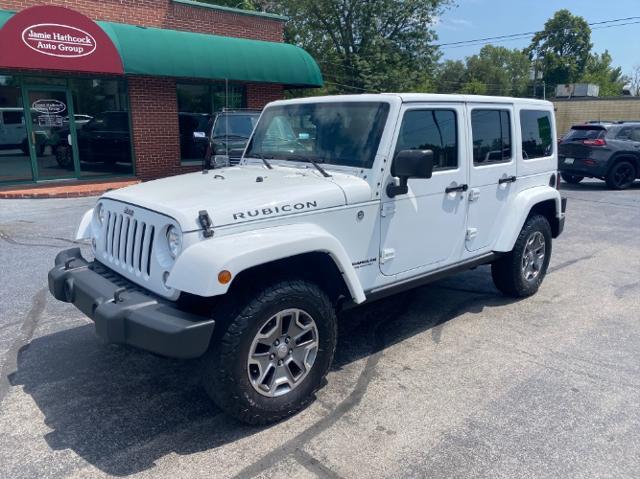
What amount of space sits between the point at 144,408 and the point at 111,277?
860mm

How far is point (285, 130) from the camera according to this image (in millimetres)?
4488

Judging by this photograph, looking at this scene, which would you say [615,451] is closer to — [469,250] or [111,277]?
[469,250]

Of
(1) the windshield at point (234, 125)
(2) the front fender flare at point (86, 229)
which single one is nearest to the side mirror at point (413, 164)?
(2) the front fender flare at point (86, 229)

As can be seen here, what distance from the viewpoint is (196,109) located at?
51.0ft

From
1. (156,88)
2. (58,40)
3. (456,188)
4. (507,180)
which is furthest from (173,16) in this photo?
(456,188)

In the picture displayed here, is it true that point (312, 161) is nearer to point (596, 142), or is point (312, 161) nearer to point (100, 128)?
point (100, 128)

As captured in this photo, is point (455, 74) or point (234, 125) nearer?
point (234, 125)

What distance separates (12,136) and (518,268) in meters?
11.9

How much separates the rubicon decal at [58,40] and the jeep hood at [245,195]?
29.5 feet

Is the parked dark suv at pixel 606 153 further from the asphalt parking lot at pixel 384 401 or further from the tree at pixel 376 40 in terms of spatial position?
the tree at pixel 376 40

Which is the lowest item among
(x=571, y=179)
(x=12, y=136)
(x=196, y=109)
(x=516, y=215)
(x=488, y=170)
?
(x=571, y=179)

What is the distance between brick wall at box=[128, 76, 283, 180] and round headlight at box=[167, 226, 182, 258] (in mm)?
11884

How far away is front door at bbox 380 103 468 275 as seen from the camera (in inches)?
154

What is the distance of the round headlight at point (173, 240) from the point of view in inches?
118
